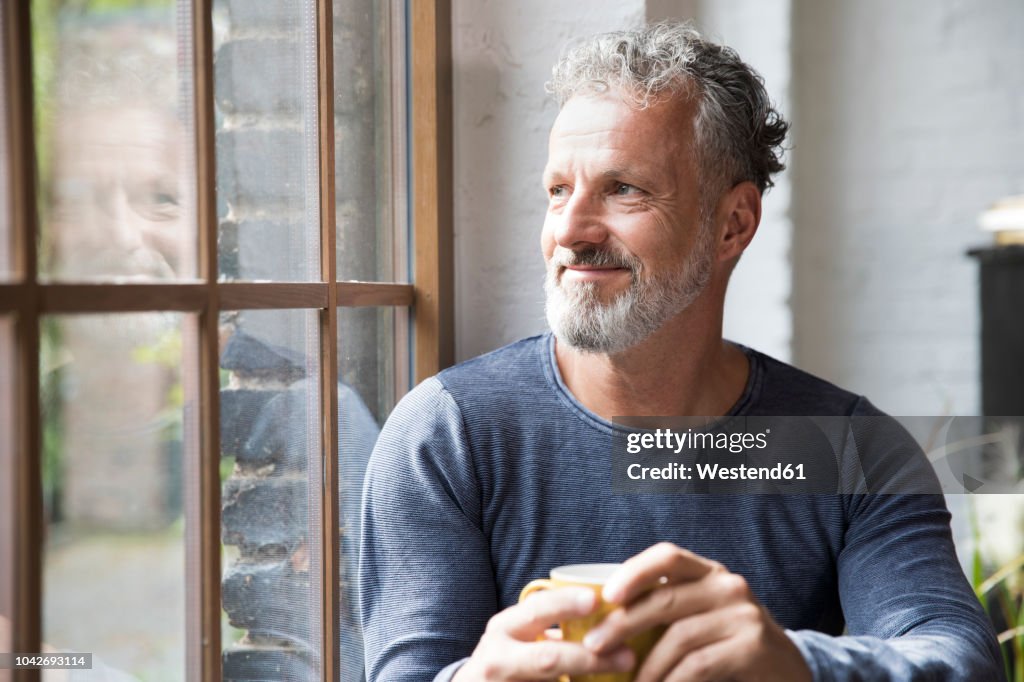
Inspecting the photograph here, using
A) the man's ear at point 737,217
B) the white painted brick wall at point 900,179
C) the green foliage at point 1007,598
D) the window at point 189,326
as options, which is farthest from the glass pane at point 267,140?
the white painted brick wall at point 900,179

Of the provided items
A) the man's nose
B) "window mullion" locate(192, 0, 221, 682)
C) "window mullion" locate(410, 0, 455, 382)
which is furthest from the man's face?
"window mullion" locate(192, 0, 221, 682)

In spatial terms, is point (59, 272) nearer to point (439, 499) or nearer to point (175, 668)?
point (175, 668)

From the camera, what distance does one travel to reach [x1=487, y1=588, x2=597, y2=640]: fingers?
0.70 meters

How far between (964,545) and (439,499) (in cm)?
177

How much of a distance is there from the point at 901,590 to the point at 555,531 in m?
0.39

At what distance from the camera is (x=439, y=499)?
3.61ft

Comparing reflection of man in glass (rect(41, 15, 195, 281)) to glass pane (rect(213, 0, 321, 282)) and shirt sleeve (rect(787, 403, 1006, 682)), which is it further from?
shirt sleeve (rect(787, 403, 1006, 682))

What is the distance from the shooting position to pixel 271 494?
38.0 inches

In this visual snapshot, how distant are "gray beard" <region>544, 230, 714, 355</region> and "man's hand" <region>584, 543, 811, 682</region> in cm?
48

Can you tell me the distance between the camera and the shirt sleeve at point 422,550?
1002mm

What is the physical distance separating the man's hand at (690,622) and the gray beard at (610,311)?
18.8 inches

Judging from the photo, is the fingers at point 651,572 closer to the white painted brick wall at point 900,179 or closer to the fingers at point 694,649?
the fingers at point 694,649

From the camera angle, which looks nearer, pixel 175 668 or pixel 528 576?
Answer: pixel 175 668

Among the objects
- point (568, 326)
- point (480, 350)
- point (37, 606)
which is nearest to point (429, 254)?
point (480, 350)
